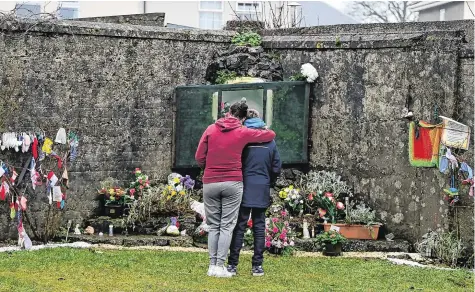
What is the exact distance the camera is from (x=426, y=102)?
13.9 m

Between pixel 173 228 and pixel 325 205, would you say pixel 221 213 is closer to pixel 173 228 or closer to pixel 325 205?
pixel 173 228

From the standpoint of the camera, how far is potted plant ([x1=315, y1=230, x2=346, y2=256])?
531 inches

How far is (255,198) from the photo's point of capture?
11219mm

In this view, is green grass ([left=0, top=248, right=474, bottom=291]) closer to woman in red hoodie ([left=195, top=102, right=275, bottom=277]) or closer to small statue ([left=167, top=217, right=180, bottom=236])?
woman in red hoodie ([left=195, top=102, right=275, bottom=277])

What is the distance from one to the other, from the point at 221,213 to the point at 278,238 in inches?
85.4

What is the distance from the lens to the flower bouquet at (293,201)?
14.7 meters

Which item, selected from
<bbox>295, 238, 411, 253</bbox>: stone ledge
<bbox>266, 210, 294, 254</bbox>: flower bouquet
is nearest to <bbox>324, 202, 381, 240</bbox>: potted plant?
<bbox>295, 238, 411, 253</bbox>: stone ledge

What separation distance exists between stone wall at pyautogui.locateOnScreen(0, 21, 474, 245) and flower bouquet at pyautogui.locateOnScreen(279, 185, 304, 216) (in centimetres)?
77

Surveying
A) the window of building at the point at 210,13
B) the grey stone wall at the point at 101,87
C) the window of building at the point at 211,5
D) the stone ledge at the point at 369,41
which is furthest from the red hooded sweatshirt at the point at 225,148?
the window of building at the point at 211,5

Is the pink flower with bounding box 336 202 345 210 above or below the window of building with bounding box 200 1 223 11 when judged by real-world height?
below

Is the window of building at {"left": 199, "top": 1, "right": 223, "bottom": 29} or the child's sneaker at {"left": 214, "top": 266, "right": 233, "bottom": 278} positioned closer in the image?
the child's sneaker at {"left": 214, "top": 266, "right": 233, "bottom": 278}

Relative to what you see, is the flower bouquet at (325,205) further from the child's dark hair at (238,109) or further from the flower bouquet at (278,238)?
the child's dark hair at (238,109)

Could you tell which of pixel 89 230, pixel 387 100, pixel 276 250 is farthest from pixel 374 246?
pixel 89 230

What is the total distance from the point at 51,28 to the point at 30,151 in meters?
1.73
